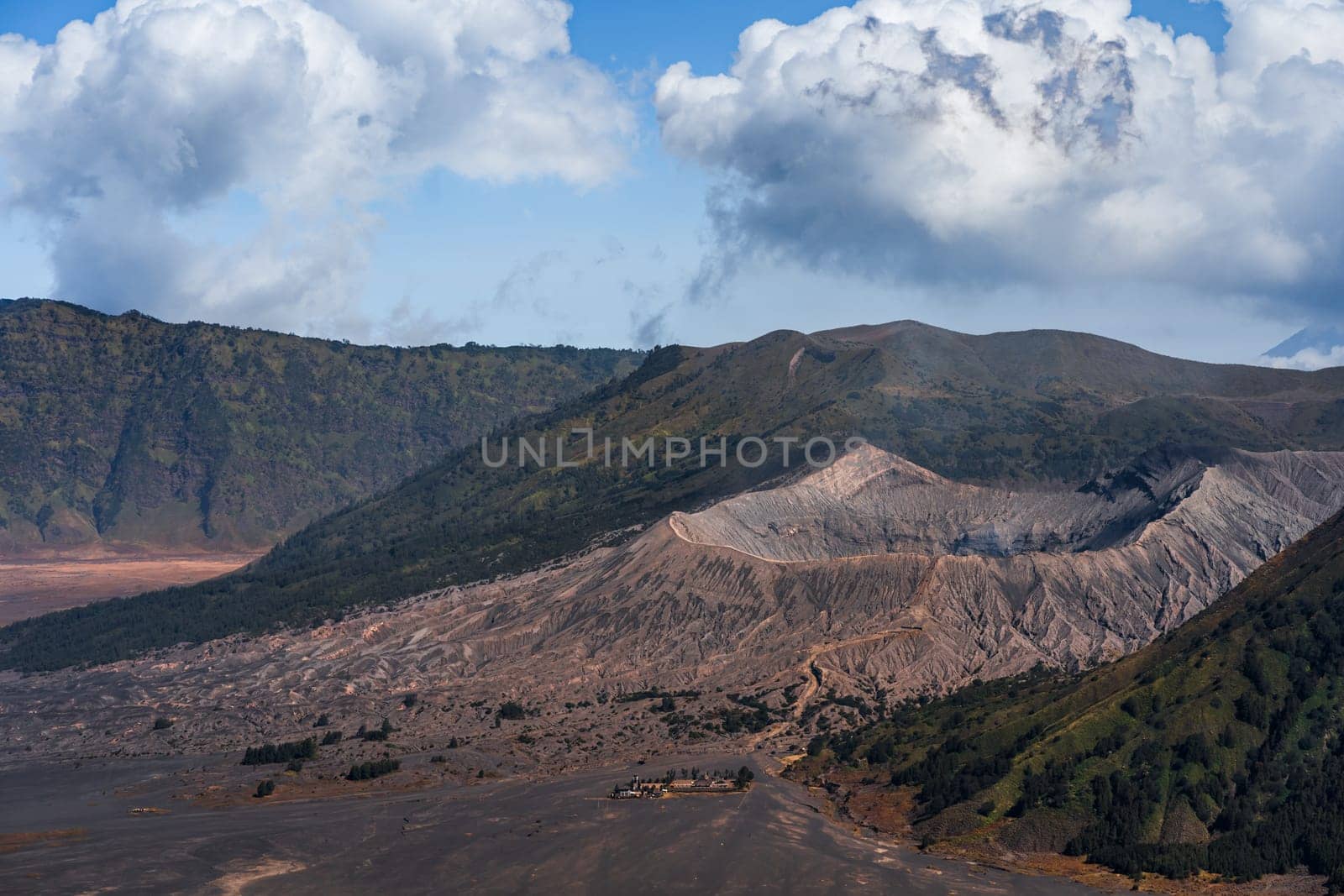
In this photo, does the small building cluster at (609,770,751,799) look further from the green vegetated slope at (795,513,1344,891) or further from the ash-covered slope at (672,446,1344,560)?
the ash-covered slope at (672,446,1344,560)

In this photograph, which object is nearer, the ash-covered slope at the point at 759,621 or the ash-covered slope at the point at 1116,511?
the ash-covered slope at the point at 759,621

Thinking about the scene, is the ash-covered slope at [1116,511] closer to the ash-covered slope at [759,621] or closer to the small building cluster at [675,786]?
the ash-covered slope at [759,621]

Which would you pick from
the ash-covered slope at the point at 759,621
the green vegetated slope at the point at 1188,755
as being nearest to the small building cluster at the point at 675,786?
the green vegetated slope at the point at 1188,755

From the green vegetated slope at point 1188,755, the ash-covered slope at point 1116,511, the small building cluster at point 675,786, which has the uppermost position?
the ash-covered slope at point 1116,511

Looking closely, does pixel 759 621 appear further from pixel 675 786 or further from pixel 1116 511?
pixel 1116 511

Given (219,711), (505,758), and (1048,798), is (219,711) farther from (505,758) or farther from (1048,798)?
(1048,798)

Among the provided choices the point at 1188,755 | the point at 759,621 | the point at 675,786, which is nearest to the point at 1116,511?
the point at 759,621

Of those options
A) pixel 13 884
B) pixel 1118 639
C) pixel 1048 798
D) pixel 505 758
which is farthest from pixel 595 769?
pixel 1118 639
